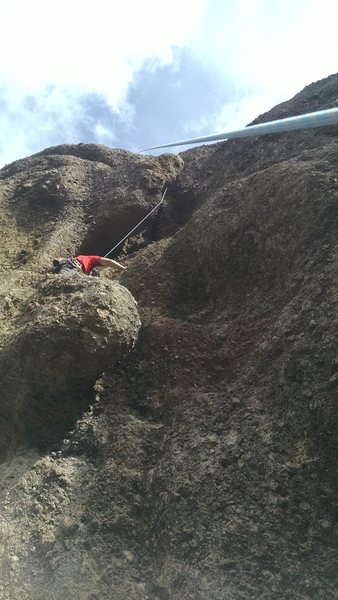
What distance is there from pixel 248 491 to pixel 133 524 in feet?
3.92

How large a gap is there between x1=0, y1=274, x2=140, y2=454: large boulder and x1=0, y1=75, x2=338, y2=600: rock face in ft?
0.07

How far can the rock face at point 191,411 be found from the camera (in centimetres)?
408

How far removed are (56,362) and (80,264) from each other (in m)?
3.41

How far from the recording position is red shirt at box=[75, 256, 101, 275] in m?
9.32

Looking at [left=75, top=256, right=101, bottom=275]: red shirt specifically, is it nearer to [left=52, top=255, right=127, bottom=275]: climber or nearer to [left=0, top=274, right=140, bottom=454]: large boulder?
[left=52, top=255, right=127, bottom=275]: climber

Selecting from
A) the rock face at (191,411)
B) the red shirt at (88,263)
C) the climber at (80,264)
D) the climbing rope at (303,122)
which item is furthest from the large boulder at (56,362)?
the climbing rope at (303,122)

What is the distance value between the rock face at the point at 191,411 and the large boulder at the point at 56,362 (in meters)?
0.02

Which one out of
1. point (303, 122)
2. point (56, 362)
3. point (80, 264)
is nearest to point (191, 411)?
point (56, 362)

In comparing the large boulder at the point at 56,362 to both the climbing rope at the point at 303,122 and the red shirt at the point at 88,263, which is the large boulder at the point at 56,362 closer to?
the red shirt at the point at 88,263

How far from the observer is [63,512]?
16.5 feet

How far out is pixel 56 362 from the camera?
243 inches

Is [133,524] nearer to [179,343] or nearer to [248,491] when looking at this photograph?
[248,491]

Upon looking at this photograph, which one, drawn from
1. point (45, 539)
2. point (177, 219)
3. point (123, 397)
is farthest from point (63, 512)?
point (177, 219)

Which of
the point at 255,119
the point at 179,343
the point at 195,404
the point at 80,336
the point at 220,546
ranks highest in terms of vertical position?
the point at 255,119
